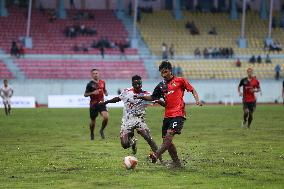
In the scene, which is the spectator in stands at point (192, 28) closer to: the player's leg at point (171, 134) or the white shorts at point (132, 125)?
the white shorts at point (132, 125)

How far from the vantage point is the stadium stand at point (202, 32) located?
73.6 meters

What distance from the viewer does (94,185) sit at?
14.5 metres

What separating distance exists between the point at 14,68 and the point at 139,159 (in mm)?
45948

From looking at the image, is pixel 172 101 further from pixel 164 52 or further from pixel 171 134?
pixel 164 52

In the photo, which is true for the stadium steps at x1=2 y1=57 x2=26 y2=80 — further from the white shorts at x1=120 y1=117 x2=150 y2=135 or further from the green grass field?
the white shorts at x1=120 y1=117 x2=150 y2=135

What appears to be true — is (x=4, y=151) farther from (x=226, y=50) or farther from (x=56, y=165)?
(x=226, y=50)

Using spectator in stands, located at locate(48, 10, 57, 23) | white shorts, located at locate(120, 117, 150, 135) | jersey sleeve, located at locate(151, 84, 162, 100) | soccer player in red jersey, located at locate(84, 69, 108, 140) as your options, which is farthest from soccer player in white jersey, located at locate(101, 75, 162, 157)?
spectator in stands, located at locate(48, 10, 57, 23)

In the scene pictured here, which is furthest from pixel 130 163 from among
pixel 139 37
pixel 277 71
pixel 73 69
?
pixel 139 37

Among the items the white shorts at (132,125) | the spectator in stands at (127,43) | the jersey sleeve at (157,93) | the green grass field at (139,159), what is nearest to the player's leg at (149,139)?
the white shorts at (132,125)

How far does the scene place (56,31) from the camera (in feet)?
235

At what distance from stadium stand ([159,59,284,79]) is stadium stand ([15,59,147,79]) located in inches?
111

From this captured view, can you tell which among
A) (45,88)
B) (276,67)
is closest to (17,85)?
(45,88)

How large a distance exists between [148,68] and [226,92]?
21.4 ft

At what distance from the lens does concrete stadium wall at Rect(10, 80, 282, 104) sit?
61.4 m
